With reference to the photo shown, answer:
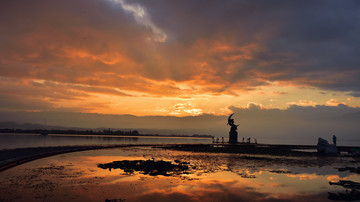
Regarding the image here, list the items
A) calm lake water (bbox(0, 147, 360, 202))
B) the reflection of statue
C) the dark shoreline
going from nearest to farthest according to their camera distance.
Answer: calm lake water (bbox(0, 147, 360, 202)) < the dark shoreline < the reflection of statue

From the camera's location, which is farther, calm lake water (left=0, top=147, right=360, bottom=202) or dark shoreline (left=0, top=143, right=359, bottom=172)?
dark shoreline (left=0, top=143, right=359, bottom=172)

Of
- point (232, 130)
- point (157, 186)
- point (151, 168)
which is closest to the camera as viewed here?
point (157, 186)

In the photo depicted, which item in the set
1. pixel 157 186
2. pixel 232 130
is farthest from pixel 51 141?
pixel 157 186

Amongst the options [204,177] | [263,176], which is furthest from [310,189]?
[204,177]

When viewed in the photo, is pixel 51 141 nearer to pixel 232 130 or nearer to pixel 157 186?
pixel 232 130

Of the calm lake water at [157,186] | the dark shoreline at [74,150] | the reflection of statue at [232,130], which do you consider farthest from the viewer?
the reflection of statue at [232,130]

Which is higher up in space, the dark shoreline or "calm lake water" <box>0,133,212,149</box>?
the dark shoreline

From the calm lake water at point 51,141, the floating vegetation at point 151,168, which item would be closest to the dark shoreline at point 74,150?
the floating vegetation at point 151,168

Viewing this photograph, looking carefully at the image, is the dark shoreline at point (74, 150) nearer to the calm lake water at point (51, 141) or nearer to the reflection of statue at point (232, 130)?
the calm lake water at point (51, 141)

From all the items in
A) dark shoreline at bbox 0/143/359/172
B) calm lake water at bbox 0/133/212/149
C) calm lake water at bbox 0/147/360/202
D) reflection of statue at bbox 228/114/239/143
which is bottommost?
calm lake water at bbox 0/133/212/149

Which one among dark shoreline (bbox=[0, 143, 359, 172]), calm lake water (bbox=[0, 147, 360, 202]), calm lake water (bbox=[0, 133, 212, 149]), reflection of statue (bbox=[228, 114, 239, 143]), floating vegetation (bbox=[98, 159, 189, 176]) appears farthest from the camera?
reflection of statue (bbox=[228, 114, 239, 143])

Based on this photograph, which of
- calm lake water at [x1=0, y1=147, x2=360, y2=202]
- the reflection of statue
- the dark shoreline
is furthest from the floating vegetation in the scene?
the reflection of statue

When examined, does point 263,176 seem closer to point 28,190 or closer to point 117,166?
point 117,166

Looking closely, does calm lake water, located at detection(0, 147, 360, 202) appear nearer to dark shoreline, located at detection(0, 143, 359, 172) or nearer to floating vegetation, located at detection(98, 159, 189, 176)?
floating vegetation, located at detection(98, 159, 189, 176)
